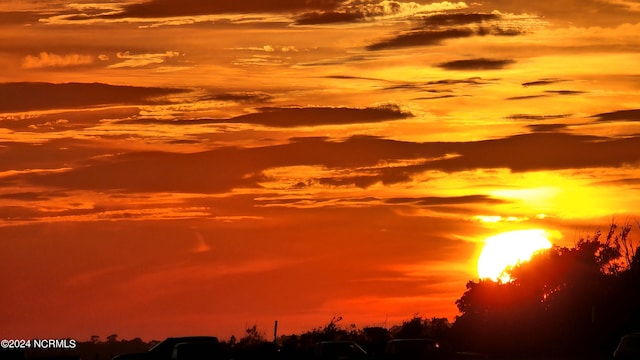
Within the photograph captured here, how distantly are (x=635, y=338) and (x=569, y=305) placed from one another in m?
41.6

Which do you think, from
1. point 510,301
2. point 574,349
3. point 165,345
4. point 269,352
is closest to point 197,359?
point 165,345

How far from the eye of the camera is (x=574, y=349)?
81938mm

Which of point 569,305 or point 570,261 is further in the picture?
point 570,261

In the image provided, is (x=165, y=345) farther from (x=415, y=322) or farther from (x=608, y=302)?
(x=415, y=322)

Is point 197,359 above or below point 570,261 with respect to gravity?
below

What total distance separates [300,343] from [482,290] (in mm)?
26683

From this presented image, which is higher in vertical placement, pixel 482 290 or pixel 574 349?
pixel 482 290

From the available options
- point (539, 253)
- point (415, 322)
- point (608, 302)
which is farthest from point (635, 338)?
point (539, 253)

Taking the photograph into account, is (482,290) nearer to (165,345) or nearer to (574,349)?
(574,349)

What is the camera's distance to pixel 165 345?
61.7 metres

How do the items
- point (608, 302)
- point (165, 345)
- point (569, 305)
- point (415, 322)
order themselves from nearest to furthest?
point (165, 345) < point (608, 302) < point (569, 305) < point (415, 322)

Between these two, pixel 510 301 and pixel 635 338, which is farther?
pixel 510 301

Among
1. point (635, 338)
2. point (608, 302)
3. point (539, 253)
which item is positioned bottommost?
point (635, 338)

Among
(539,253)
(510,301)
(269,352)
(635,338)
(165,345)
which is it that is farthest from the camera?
(539,253)
